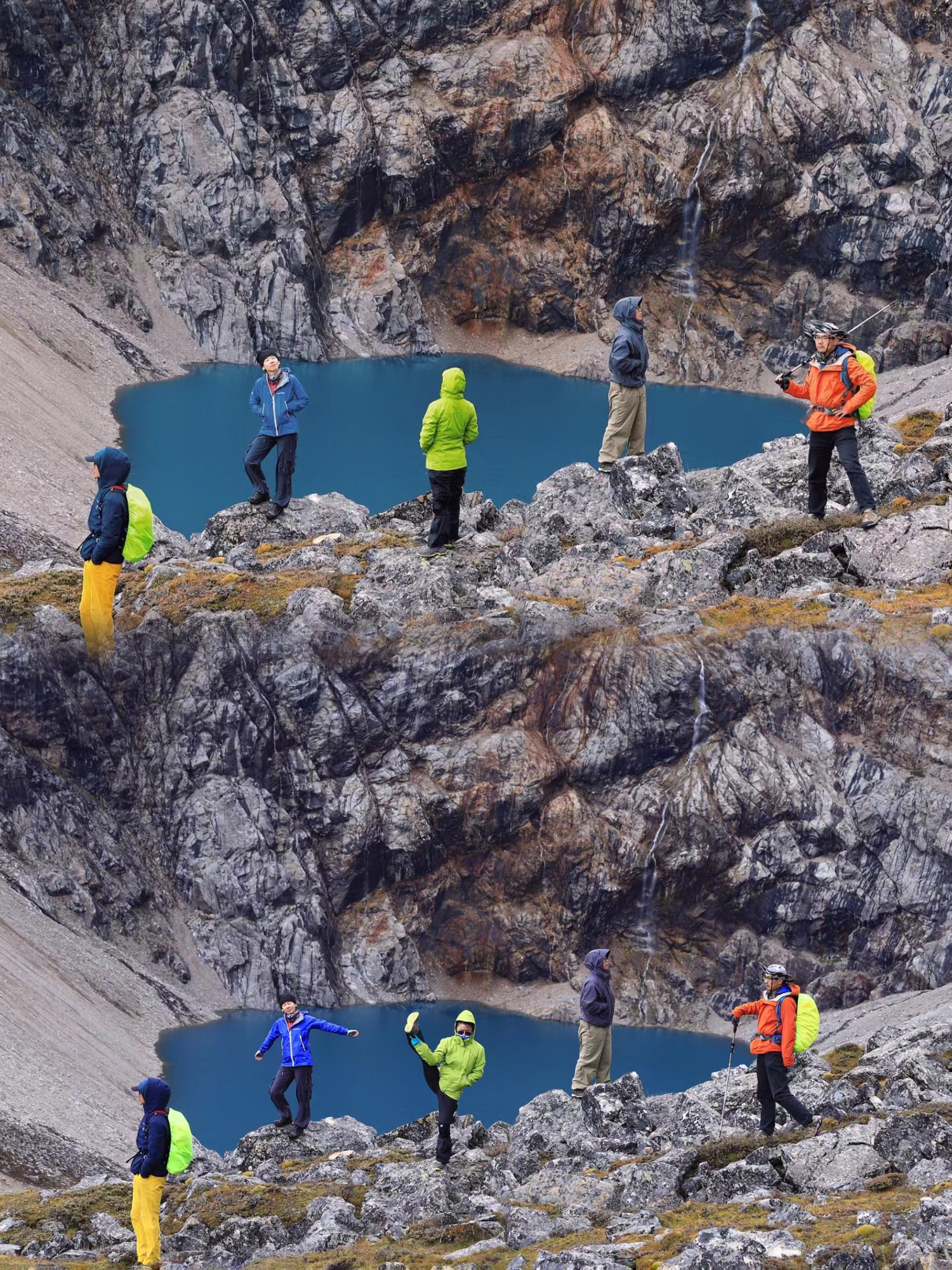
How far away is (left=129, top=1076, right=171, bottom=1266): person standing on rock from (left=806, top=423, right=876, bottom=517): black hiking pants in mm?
16090

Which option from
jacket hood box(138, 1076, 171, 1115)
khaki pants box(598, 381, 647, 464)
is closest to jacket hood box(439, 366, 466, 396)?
khaki pants box(598, 381, 647, 464)

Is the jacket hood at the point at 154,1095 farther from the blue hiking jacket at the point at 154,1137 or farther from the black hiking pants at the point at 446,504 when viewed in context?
the black hiking pants at the point at 446,504

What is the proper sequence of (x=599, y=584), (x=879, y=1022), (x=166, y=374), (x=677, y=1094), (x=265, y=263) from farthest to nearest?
1. (x=265, y=263)
2. (x=166, y=374)
3. (x=599, y=584)
4. (x=879, y=1022)
5. (x=677, y=1094)

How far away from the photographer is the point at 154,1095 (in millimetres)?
14945

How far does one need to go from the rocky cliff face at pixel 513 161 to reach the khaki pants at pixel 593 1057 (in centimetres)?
6415

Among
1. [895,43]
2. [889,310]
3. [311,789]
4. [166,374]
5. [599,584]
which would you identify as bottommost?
[311,789]

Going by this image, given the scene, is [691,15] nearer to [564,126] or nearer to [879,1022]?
[564,126]

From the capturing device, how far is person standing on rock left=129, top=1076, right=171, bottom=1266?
48.5 feet

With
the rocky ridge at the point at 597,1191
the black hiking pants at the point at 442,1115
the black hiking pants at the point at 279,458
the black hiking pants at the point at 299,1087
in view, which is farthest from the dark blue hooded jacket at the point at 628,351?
the black hiking pants at the point at 442,1115

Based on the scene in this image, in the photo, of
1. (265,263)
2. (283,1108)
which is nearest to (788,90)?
(265,263)

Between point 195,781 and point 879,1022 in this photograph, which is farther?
point 195,781

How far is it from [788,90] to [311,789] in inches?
2550

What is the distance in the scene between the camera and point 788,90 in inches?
3211

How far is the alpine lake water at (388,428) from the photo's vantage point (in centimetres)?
5566
